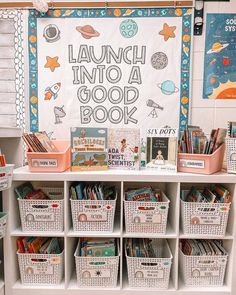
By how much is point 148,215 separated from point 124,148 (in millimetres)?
427

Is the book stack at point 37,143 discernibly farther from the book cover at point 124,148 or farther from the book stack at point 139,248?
the book stack at point 139,248

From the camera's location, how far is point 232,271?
4.89 feet

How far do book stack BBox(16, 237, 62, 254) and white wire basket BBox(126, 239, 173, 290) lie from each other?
475 mm

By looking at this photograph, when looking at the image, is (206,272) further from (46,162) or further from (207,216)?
(46,162)

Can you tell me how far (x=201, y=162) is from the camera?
1480 mm

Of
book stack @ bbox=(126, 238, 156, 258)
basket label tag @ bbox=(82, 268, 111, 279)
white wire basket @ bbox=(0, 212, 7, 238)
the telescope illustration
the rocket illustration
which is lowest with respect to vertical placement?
basket label tag @ bbox=(82, 268, 111, 279)

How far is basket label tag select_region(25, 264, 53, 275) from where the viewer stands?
1522mm

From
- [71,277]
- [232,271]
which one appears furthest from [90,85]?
[232,271]

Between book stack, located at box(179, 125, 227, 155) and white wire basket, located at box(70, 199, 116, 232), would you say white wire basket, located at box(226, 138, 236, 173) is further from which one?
white wire basket, located at box(70, 199, 116, 232)

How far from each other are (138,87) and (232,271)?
51.4 inches

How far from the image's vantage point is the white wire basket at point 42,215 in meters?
1.49

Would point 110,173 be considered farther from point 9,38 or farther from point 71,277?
point 9,38

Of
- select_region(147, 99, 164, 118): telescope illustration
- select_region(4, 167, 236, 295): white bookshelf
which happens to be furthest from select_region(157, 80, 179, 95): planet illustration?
select_region(4, 167, 236, 295): white bookshelf

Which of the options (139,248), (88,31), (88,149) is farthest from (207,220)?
(88,31)
